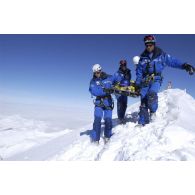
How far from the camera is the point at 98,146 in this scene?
9492 millimetres

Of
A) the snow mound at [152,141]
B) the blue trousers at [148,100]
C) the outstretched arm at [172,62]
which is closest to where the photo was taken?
the snow mound at [152,141]

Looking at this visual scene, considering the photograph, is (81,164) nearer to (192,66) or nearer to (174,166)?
(174,166)

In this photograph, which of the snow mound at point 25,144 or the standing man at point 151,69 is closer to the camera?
the standing man at point 151,69

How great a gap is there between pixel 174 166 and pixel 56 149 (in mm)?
6502

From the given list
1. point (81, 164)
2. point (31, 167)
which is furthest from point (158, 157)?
point (31, 167)

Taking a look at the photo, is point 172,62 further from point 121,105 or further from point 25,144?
point 25,144

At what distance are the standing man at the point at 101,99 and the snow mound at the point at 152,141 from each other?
1.31ft

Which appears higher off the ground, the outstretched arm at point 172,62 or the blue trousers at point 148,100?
Result: the outstretched arm at point 172,62

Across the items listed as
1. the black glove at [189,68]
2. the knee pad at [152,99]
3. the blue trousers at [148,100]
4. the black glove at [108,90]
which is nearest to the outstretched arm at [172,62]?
the black glove at [189,68]

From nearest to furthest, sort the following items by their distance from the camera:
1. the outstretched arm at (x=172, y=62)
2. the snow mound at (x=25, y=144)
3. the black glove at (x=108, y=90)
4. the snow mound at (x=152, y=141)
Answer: the snow mound at (x=152, y=141) < the outstretched arm at (x=172, y=62) < the black glove at (x=108, y=90) < the snow mound at (x=25, y=144)

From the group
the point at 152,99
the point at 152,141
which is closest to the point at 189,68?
the point at 152,99

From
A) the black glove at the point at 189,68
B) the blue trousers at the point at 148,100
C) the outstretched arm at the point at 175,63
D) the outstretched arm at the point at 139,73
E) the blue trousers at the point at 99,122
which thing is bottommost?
the blue trousers at the point at 99,122

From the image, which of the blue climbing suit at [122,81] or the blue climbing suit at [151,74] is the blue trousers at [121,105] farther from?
the blue climbing suit at [151,74]

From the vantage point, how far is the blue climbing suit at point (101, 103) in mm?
9523
